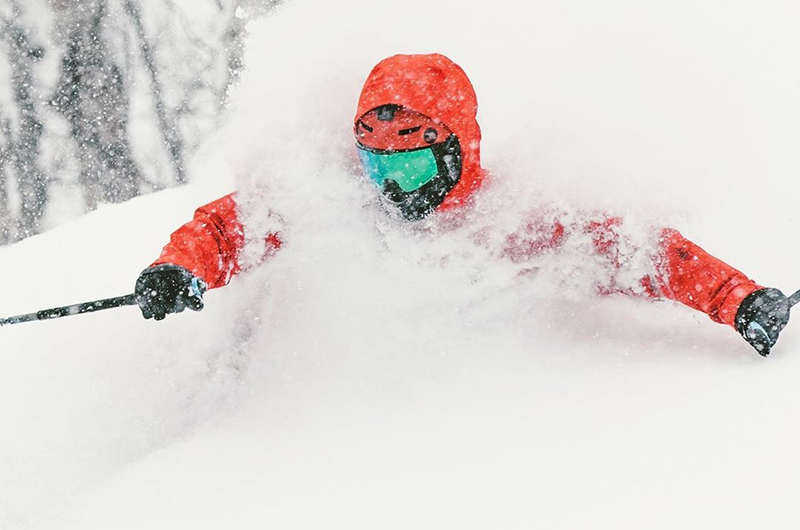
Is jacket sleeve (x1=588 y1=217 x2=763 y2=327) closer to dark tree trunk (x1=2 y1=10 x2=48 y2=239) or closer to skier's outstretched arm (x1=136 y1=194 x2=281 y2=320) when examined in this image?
skier's outstretched arm (x1=136 y1=194 x2=281 y2=320)

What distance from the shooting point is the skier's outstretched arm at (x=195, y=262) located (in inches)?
91.7

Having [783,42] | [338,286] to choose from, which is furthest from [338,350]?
[783,42]

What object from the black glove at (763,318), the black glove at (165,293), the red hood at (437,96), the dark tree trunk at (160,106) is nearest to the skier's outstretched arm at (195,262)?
the black glove at (165,293)

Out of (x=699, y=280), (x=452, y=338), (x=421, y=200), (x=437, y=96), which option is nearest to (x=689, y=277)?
(x=699, y=280)

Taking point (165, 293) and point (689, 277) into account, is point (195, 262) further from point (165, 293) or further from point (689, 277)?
point (689, 277)

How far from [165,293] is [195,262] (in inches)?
8.6

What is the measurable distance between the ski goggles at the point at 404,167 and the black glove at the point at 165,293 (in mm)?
726

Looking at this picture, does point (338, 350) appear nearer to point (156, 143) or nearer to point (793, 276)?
point (793, 276)

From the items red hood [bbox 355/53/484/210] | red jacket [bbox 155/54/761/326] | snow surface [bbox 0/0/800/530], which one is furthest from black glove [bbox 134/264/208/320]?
red hood [bbox 355/53/484/210]

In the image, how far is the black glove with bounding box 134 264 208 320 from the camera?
2.32 meters

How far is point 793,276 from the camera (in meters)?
2.84

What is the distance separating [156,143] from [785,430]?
8.91 meters

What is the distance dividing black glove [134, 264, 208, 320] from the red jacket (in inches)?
4.1

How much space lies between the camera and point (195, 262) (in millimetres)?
2518
